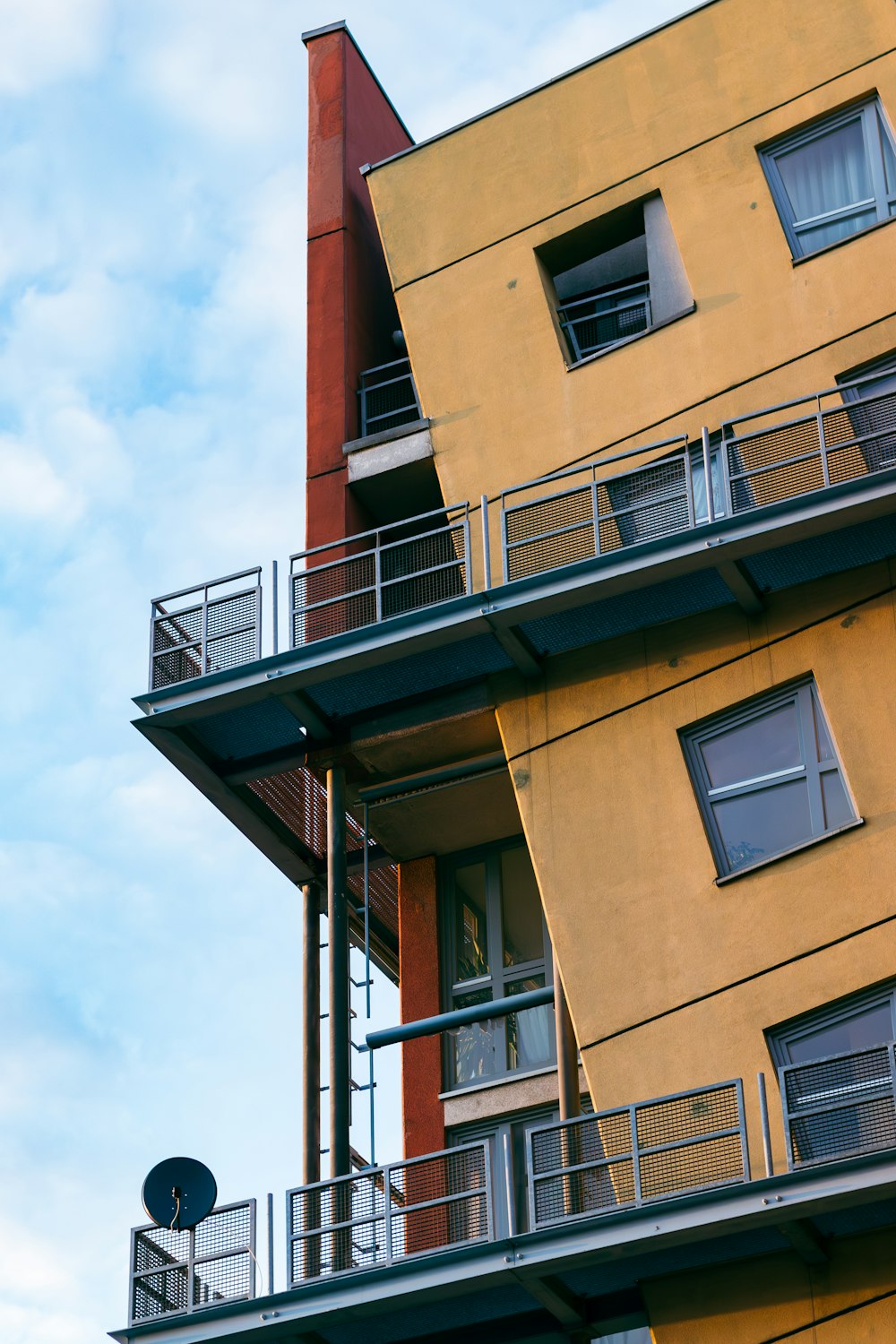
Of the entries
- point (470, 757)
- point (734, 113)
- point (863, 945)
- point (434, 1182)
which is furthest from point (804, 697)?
point (734, 113)

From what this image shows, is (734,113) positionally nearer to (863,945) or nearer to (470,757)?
(470,757)

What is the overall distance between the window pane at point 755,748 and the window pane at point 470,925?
463 centimetres

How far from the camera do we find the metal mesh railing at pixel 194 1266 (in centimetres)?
2161

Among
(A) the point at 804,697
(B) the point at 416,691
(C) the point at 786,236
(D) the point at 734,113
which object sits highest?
(D) the point at 734,113

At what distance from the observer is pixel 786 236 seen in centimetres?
2528

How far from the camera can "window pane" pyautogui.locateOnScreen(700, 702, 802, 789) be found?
22531 millimetres

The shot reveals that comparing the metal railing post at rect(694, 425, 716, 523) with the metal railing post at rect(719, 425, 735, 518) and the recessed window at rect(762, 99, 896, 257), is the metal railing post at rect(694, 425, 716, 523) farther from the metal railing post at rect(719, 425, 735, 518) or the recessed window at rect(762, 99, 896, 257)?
the recessed window at rect(762, 99, 896, 257)

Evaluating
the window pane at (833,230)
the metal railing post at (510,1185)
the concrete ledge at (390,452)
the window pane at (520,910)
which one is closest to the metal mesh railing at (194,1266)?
the metal railing post at (510,1185)

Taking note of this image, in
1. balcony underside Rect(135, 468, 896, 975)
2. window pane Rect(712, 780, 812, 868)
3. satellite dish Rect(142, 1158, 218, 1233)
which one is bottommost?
satellite dish Rect(142, 1158, 218, 1233)

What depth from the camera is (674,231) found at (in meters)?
26.0

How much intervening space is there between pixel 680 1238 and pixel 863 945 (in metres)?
3.45

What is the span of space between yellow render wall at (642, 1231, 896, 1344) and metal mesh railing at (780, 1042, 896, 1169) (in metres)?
0.91

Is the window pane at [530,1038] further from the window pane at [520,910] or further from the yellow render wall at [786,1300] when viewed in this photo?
the yellow render wall at [786,1300]

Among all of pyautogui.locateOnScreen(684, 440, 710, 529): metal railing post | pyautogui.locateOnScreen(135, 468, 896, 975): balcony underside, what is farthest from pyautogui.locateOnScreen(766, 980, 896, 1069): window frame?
pyautogui.locateOnScreen(684, 440, 710, 529): metal railing post
